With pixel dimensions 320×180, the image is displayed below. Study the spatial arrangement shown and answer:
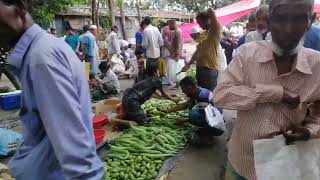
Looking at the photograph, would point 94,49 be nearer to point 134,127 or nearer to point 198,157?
point 134,127

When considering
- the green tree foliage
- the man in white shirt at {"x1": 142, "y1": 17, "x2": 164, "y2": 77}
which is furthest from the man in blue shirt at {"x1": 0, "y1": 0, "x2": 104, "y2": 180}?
the green tree foliage

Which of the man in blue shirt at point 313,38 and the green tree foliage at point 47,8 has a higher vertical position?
the green tree foliage at point 47,8

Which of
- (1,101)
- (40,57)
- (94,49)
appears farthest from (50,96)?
(94,49)

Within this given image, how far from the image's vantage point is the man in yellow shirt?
5746mm

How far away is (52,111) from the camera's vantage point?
1.14 meters

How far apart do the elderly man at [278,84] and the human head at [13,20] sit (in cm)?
99

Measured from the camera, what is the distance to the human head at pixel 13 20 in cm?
119

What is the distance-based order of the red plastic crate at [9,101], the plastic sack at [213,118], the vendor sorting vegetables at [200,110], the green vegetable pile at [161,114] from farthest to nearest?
the red plastic crate at [9,101], the green vegetable pile at [161,114], the vendor sorting vegetables at [200,110], the plastic sack at [213,118]

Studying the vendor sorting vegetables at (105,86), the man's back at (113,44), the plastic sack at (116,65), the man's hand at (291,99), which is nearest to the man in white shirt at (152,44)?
the vendor sorting vegetables at (105,86)

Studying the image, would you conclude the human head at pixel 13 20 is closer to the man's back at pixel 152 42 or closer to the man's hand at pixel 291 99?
the man's hand at pixel 291 99

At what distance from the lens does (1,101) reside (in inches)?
301

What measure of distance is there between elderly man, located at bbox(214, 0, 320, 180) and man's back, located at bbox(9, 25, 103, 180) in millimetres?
822

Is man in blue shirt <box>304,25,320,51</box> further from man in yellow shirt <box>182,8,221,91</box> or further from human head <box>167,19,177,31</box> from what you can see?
human head <box>167,19,177,31</box>

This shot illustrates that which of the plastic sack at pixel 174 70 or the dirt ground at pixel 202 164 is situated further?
the plastic sack at pixel 174 70
